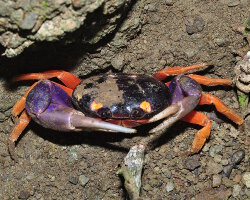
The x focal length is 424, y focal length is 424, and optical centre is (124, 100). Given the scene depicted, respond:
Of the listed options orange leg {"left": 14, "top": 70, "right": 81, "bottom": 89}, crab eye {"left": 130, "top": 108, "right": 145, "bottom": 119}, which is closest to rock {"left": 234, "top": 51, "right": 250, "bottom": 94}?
crab eye {"left": 130, "top": 108, "right": 145, "bottom": 119}

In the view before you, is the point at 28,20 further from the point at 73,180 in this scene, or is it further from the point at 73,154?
the point at 73,180

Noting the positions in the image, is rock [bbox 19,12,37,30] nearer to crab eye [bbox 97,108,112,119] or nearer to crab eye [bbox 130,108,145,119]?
crab eye [bbox 97,108,112,119]

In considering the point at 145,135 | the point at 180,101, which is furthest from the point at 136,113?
the point at 145,135

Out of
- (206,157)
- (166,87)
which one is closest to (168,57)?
(166,87)

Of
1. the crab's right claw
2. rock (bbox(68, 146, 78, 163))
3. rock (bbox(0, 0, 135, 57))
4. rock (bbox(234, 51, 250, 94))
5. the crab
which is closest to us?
rock (bbox(0, 0, 135, 57))

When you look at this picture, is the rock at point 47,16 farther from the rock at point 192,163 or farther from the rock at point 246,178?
the rock at point 246,178

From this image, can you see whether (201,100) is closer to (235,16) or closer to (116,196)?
(235,16)
